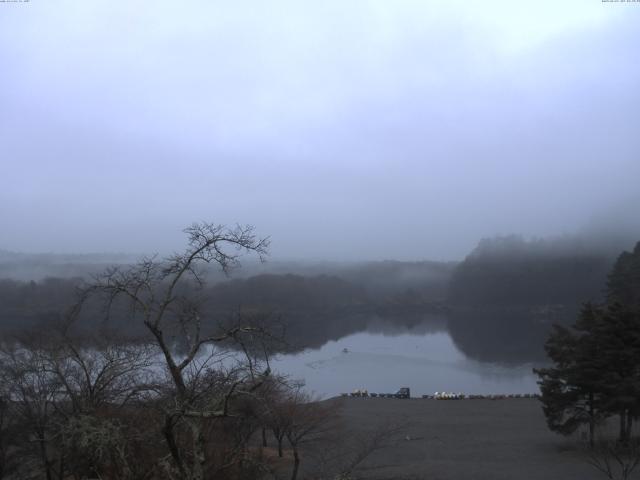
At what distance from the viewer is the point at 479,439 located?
53.6ft

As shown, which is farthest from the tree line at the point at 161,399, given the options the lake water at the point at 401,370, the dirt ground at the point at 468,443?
the lake water at the point at 401,370

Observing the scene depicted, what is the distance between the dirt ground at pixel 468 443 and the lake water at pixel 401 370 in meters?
4.39

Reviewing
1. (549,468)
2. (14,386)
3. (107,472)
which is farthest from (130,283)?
(549,468)

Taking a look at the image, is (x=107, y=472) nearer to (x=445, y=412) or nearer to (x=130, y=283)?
(x=130, y=283)

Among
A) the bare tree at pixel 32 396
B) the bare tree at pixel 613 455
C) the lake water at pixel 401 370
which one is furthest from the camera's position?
the lake water at pixel 401 370

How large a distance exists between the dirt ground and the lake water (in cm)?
439

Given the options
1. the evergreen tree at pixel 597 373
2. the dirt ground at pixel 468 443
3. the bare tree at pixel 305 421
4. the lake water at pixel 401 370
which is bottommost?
the lake water at pixel 401 370

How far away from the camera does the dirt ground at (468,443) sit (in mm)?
12117

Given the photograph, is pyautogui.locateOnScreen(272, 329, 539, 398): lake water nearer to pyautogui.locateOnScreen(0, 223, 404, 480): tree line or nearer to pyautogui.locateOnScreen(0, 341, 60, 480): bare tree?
pyautogui.locateOnScreen(0, 223, 404, 480): tree line

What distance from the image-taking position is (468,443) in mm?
15891

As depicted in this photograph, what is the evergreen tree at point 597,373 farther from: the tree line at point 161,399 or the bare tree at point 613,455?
the tree line at point 161,399

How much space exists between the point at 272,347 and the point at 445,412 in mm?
17520

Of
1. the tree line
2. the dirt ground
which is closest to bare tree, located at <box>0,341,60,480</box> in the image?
the tree line

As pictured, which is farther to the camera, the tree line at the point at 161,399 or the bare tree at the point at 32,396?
the bare tree at the point at 32,396
